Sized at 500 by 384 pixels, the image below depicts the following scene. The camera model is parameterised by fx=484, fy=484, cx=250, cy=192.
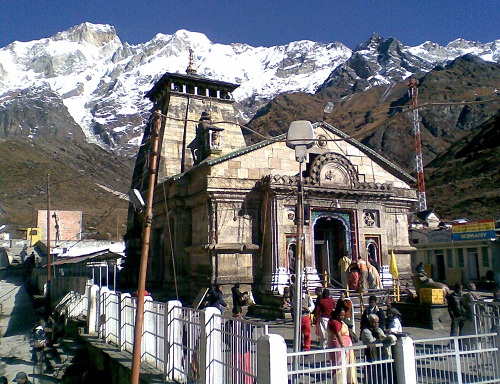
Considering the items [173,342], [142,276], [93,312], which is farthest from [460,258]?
[142,276]

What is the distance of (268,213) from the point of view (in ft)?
65.8

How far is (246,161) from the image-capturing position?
2092 centimetres

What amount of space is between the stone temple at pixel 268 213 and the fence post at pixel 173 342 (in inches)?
288

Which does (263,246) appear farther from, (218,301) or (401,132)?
(401,132)

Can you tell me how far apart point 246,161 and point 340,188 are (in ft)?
13.9

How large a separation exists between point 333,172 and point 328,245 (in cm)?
343

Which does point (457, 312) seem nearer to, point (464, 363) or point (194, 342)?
point (464, 363)

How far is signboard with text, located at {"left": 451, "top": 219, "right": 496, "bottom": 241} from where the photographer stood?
28891mm

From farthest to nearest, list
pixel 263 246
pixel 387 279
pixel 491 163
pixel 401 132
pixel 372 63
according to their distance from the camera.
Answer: pixel 372 63 < pixel 401 132 < pixel 491 163 < pixel 387 279 < pixel 263 246

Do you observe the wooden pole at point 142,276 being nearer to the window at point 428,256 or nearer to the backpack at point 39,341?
the backpack at point 39,341

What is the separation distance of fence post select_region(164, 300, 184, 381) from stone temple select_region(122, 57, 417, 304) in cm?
731

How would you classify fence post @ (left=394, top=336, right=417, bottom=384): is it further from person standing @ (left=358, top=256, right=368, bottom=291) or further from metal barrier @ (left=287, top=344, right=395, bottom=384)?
person standing @ (left=358, top=256, right=368, bottom=291)

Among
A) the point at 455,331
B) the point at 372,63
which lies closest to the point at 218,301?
the point at 455,331

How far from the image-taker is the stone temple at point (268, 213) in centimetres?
1967
